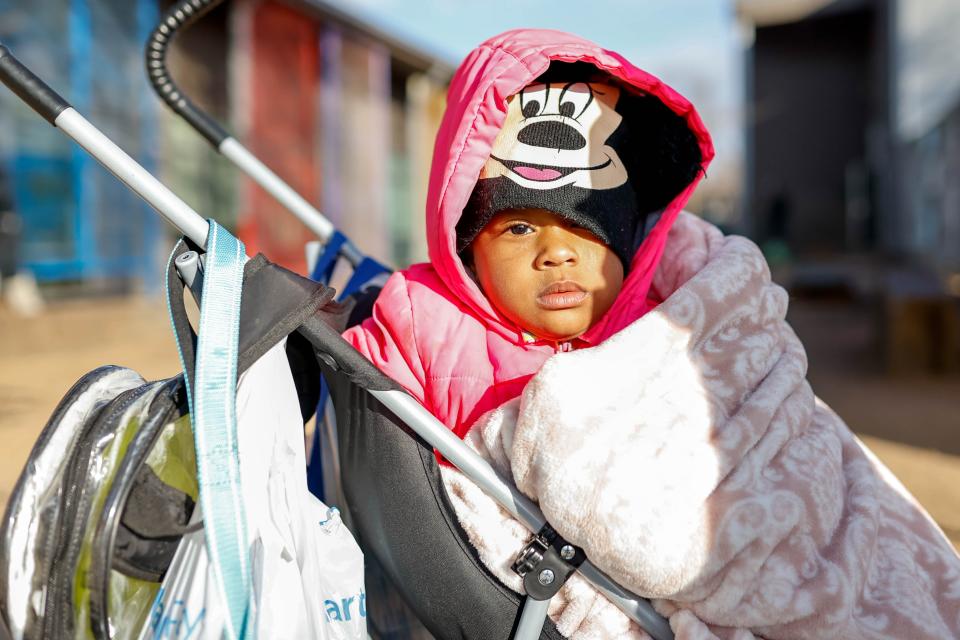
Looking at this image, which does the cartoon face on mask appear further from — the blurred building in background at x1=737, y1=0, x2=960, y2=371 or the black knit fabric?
the blurred building in background at x1=737, y1=0, x2=960, y2=371

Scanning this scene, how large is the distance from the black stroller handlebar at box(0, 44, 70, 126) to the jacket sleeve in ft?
2.01

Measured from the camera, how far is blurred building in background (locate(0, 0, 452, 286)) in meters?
6.48

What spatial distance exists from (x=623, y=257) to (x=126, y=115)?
22.4ft

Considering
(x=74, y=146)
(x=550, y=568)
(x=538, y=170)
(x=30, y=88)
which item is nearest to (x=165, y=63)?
(x=30, y=88)

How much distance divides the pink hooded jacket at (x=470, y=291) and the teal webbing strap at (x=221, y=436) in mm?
427

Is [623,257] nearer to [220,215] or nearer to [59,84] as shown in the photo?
[59,84]

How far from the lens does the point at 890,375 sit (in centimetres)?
547

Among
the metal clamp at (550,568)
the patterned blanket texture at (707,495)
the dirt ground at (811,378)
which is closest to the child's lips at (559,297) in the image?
the patterned blanket texture at (707,495)

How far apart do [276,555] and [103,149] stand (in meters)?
0.63

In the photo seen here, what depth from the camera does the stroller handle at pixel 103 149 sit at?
1106 millimetres

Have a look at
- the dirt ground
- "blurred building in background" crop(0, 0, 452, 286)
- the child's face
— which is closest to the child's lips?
the child's face

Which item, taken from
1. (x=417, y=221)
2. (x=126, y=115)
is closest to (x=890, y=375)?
(x=126, y=115)

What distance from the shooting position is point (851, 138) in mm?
13492

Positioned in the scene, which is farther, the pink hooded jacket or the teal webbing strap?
the pink hooded jacket
